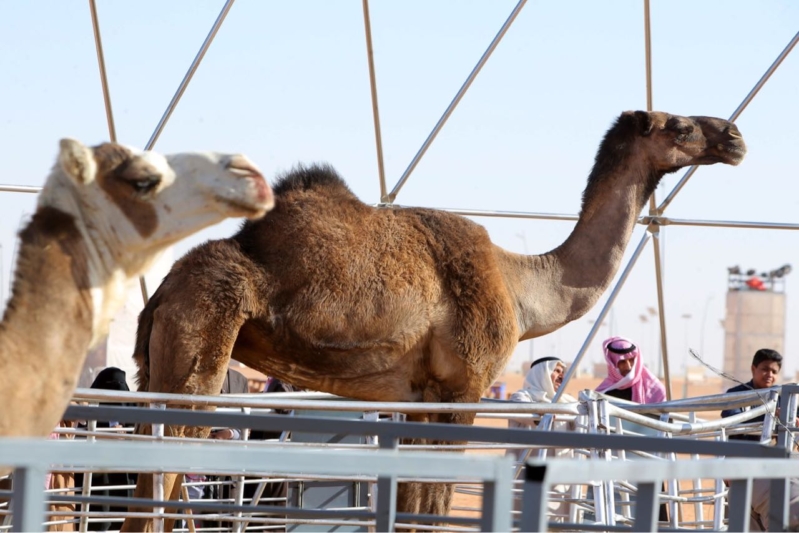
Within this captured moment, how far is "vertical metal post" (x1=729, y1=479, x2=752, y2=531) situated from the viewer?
6.88 feet

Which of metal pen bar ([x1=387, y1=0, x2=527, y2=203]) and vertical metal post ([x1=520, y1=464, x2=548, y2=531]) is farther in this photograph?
metal pen bar ([x1=387, y1=0, x2=527, y2=203])

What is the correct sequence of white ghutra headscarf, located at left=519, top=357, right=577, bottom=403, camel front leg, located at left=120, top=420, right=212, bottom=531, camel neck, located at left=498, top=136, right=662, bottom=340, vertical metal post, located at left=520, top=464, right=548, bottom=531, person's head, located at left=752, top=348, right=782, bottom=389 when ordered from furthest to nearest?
white ghutra headscarf, located at left=519, top=357, right=577, bottom=403, person's head, located at left=752, top=348, right=782, bottom=389, camel neck, located at left=498, top=136, right=662, bottom=340, camel front leg, located at left=120, top=420, right=212, bottom=531, vertical metal post, located at left=520, top=464, right=548, bottom=531

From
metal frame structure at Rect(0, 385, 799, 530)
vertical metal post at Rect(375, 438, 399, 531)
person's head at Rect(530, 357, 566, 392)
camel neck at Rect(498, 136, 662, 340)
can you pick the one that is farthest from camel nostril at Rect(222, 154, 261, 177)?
person's head at Rect(530, 357, 566, 392)

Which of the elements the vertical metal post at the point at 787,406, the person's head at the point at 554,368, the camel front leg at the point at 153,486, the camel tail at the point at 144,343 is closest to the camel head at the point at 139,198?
the camel front leg at the point at 153,486

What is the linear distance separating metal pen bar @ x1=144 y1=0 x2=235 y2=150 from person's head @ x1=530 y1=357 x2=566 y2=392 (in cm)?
317

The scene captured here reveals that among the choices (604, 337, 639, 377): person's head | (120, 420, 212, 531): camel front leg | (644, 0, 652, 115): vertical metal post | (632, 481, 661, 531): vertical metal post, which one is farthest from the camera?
(644, 0, 652, 115): vertical metal post

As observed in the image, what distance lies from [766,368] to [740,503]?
16.4 ft

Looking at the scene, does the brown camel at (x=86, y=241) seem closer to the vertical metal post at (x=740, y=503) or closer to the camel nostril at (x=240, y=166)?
the camel nostril at (x=240, y=166)

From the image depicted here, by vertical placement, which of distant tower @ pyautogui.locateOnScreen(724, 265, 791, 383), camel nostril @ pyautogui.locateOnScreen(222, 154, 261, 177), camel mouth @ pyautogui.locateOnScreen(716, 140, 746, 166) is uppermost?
distant tower @ pyautogui.locateOnScreen(724, 265, 791, 383)

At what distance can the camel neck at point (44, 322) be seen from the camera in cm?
254

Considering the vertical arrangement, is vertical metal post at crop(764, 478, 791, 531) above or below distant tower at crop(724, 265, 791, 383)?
below

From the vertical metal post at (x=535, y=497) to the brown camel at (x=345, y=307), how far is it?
3744 mm

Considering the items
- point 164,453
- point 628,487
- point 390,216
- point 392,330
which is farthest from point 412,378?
point 164,453

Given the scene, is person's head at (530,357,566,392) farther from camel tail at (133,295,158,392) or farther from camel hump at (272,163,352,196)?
camel tail at (133,295,158,392)
